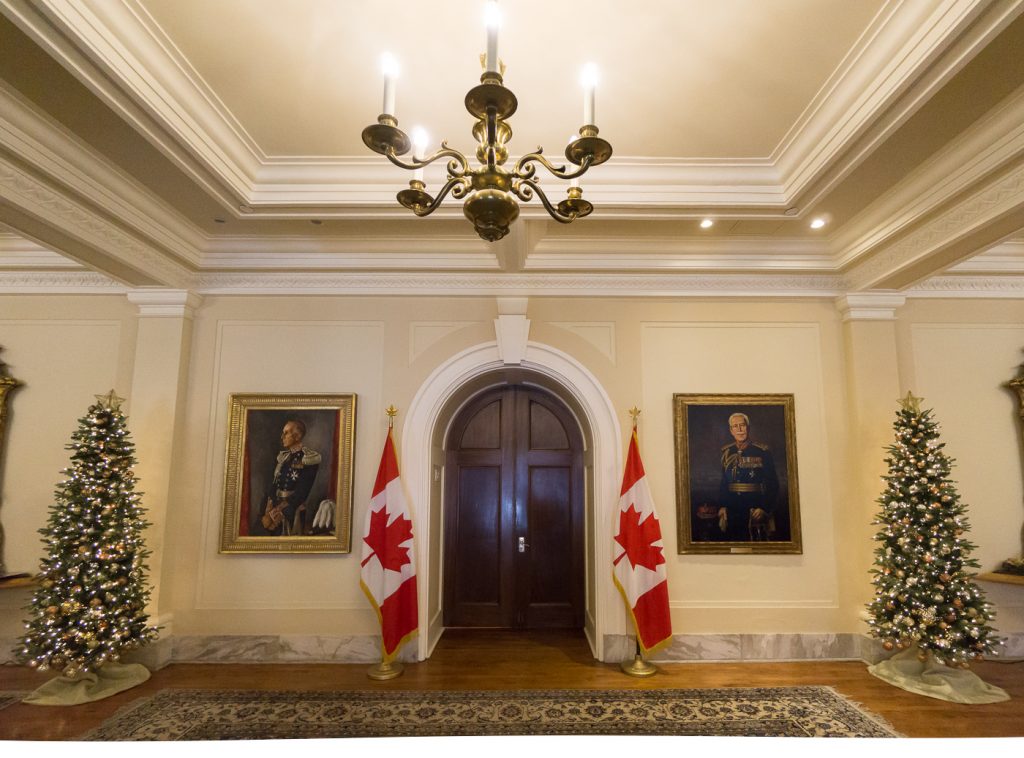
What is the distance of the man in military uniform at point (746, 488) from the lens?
5.52m

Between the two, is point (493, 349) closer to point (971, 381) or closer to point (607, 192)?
point (607, 192)

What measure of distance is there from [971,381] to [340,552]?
6.48 metres

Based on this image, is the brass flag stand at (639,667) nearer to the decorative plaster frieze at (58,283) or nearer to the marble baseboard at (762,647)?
the marble baseboard at (762,647)

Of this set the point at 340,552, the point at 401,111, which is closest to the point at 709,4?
the point at 401,111

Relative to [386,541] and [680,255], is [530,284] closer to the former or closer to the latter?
[680,255]

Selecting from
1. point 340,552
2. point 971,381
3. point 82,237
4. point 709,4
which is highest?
point 709,4

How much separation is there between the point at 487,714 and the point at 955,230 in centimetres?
503

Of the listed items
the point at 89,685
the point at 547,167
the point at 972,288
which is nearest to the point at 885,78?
the point at 547,167

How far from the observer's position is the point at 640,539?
521 centimetres

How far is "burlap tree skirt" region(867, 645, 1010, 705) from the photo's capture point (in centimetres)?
446

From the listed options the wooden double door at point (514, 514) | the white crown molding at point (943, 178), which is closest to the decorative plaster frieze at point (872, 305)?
the white crown molding at point (943, 178)

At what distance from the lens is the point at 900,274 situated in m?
5.18

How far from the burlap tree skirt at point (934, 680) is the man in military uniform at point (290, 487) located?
17.5ft

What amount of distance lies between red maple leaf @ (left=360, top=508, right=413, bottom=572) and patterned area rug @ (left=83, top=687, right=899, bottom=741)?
106cm
